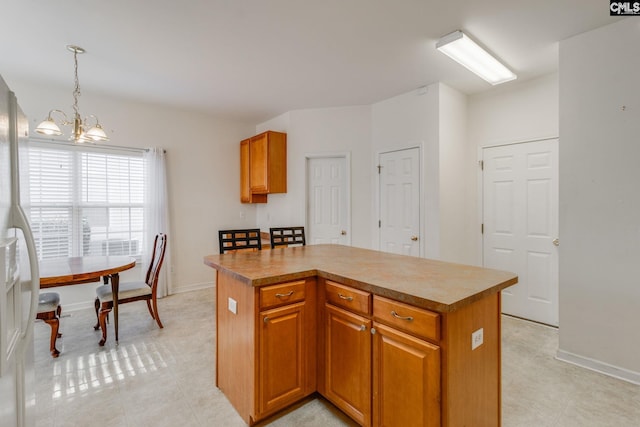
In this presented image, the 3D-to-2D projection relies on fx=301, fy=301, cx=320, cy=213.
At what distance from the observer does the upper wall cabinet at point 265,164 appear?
457 centimetres

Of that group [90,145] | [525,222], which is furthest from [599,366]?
[90,145]

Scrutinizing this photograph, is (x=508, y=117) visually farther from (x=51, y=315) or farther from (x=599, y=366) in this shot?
(x=51, y=315)

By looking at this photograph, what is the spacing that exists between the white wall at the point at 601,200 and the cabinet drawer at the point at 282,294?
2.33 meters

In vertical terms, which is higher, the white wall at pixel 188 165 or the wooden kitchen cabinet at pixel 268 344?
the white wall at pixel 188 165

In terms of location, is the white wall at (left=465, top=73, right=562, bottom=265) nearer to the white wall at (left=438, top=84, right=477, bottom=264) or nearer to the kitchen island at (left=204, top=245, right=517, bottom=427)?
the white wall at (left=438, top=84, right=477, bottom=264)

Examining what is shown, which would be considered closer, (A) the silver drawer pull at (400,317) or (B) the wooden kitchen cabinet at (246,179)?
(A) the silver drawer pull at (400,317)

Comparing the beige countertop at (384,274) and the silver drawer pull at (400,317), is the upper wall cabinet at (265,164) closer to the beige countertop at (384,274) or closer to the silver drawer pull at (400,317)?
the beige countertop at (384,274)

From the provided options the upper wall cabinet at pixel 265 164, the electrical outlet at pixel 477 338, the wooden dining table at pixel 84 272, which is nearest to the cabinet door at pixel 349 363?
the electrical outlet at pixel 477 338

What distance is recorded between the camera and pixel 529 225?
3451mm

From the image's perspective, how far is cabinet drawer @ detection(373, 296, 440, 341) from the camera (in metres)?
1.32

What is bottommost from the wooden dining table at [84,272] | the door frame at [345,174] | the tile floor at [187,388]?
the tile floor at [187,388]

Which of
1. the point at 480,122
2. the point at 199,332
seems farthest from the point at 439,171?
the point at 199,332

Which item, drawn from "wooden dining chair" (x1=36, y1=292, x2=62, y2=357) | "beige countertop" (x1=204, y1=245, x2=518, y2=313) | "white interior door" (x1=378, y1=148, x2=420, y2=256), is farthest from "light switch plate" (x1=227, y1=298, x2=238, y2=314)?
"white interior door" (x1=378, y1=148, x2=420, y2=256)

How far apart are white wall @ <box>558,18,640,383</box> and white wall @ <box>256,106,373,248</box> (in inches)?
87.4
